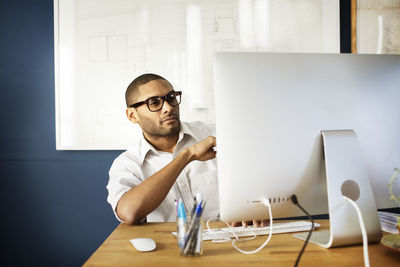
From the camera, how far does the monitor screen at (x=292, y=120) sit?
0.84 metres

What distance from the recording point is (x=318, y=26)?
2.20m

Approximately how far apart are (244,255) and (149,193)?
0.52 metres

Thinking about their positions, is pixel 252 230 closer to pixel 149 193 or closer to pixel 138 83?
pixel 149 193

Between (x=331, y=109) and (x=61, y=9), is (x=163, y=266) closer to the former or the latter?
(x=331, y=109)

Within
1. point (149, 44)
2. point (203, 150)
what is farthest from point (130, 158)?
point (149, 44)

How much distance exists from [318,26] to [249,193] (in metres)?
1.70

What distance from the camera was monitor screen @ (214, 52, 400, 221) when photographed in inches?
33.1

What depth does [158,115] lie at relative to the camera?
1718mm

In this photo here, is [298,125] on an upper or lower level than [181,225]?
upper

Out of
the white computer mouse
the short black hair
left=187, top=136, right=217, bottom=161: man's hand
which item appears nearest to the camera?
the white computer mouse

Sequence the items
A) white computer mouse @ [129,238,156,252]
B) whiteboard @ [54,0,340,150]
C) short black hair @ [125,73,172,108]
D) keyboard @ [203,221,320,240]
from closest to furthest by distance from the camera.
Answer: white computer mouse @ [129,238,156,252], keyboard @ [203,221,320,240], short black hair @ [125,73,172,108], whiteboard @ [54,0,340,150]

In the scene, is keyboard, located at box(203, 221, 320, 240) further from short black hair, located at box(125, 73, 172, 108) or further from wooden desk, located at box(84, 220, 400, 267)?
short black hair, located at box(125, 73, 172, 108)

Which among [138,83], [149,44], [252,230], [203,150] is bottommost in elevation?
[252,230]

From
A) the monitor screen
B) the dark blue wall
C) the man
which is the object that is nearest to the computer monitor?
the monitor screen
